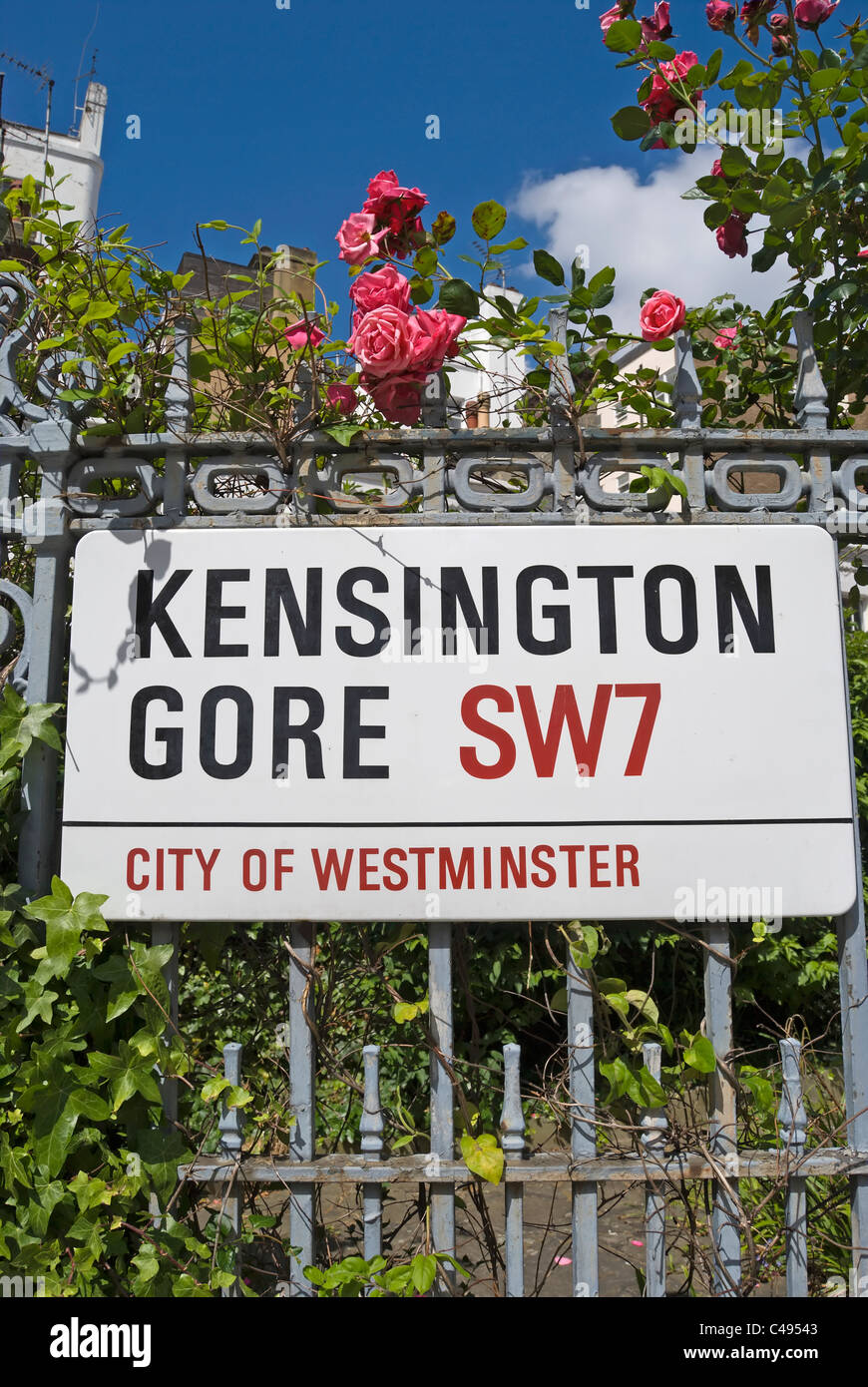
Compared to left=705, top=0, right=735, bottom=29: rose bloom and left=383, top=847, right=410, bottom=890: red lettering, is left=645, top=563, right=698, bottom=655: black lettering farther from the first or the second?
left=705, top=0, right=735, bottom=29: rose bloom

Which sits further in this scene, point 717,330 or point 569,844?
point 717,330

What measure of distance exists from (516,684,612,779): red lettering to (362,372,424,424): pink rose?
2.58ft

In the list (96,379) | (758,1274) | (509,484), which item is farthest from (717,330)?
(758,1274)

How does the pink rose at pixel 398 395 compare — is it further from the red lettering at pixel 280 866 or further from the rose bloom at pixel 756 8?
the rose bloom at pixel 756 8

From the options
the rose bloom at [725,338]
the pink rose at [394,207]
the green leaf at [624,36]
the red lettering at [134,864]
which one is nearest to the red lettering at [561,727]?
the red lettering at [134,864]

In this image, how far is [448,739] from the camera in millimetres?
2240

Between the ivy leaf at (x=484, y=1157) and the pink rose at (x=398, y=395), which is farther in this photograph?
the pink rose at (x=398, y=395)

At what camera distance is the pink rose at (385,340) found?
2.22 metres

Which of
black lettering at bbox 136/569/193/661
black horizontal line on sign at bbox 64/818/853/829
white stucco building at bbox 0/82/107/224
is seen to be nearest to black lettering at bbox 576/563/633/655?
black horizontal line on sign at bbox 64/818/853/829

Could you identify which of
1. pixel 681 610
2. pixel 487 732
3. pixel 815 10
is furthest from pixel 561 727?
pixel 815 10

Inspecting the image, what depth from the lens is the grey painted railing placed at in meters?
2.17

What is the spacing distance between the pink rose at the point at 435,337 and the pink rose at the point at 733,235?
832 mm

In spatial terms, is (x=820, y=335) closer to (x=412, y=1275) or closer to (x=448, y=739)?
(x=448, y=739)
